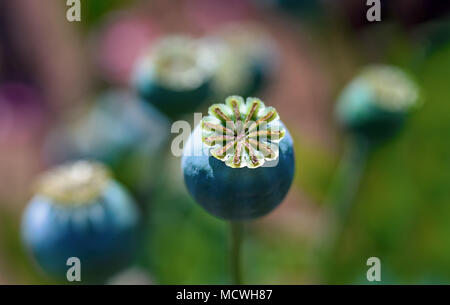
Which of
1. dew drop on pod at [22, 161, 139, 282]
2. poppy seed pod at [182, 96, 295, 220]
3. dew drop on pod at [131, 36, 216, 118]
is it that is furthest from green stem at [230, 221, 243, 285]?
dew drop on pod at [131, 36, 216, 118]

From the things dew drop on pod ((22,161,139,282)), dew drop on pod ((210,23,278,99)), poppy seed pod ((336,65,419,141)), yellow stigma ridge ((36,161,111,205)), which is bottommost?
dew drop on pod ((22,161,139,282))

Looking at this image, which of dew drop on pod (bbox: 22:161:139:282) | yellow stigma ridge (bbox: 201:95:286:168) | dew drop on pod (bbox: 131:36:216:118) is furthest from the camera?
dew drop on pod (bbox: 131:36:216:118)

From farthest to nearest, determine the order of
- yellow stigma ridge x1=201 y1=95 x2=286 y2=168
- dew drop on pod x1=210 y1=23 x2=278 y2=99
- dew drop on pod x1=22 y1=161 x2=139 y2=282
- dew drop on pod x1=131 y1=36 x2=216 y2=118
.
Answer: dew drop on pod x1=210 y1=23 x2=278 y2=99 → dew drop on pod x1=131 y1=36 x2=216 y2=118 → dew drop on pod x1=22 y1=161 x2=139 y2=282 → yellow stigma ridge x1=201 y1=95 x2=286 y2=168

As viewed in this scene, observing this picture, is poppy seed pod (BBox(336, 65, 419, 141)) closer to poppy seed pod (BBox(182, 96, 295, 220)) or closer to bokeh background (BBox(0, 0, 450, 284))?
bokeh background (BBox(0, 0, 450, 284))

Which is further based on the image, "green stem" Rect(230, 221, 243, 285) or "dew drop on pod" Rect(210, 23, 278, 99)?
"dew drop on pod" Rect(210, 23, 278, 99)

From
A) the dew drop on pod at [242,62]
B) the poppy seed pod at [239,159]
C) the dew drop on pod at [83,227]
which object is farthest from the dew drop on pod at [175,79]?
the poppy seed pod at [239,159]

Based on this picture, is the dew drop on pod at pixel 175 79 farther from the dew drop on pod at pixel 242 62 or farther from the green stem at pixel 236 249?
the green stem at pixel 236 249
